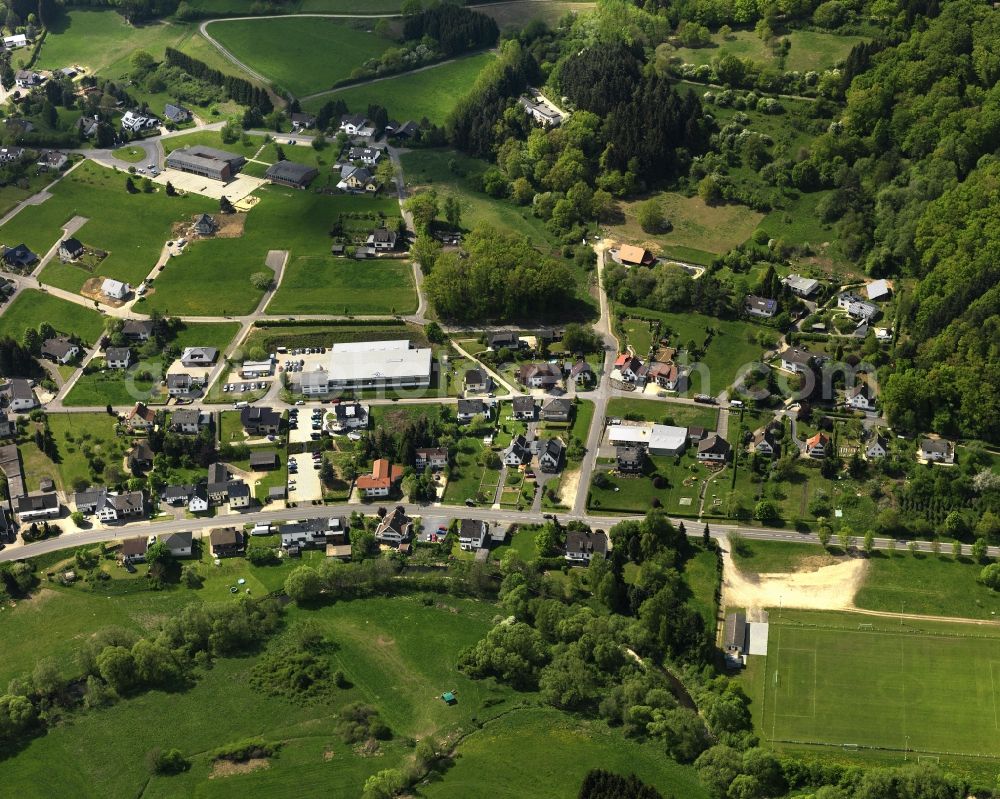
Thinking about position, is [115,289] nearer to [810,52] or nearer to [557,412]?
[557,412]

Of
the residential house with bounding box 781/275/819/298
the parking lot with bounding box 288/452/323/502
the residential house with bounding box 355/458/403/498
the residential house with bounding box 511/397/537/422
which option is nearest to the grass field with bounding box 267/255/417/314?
the residential house with bounding box 511/397/537/422

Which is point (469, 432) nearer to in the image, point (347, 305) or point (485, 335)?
point (485, 335)

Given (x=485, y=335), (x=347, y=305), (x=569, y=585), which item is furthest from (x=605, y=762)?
(x=347, y=305)

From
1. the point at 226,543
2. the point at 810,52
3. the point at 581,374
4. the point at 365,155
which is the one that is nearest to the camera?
the point at 226,543

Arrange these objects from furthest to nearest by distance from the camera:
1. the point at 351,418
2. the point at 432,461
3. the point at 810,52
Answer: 1. the point at 810,52
2. the point at 351,418
3. the point at 432,461

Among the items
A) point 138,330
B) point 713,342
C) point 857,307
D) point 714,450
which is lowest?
point 714,450

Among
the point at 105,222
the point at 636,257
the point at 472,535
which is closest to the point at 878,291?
the point at 636,257
